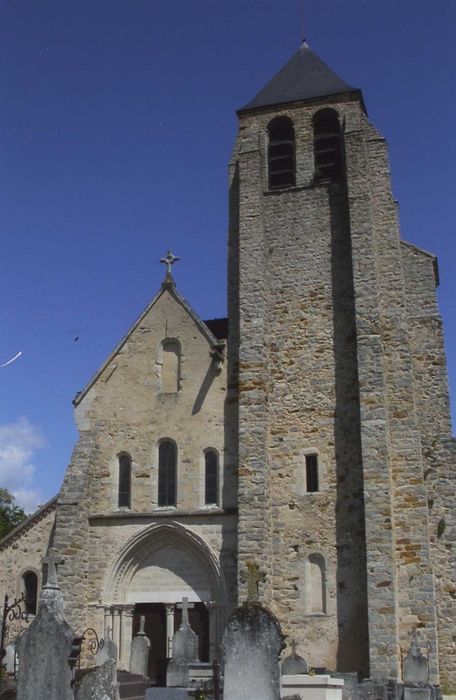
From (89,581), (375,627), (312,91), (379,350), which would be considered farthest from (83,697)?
(312,91)

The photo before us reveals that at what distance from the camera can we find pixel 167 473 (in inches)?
739

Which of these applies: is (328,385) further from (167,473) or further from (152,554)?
(152,554)

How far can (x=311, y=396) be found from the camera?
1841 centimetres

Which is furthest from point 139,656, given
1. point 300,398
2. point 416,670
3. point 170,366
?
point 170,366

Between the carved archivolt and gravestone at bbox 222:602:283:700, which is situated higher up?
the carved archivolt

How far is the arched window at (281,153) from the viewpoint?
20859 mm

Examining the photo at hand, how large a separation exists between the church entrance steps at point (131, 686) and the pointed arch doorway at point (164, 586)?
12.5 feet

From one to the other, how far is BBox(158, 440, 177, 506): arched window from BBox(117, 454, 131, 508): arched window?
731 mm

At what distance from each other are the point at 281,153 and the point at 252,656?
609 inches

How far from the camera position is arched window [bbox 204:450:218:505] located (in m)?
18.3

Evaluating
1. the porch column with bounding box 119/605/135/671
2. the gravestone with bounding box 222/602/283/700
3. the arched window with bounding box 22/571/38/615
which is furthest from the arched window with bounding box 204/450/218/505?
the gravestone with bounding box 222/602/283/700

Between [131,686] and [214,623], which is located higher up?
[214,623]

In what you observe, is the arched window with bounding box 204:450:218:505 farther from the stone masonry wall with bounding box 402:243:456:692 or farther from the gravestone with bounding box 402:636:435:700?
the gravestone with bounding box 402:636:435:700

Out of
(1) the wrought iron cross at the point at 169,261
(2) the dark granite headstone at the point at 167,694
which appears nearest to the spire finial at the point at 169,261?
(1) the wrought iron cross at the point at 169,261
